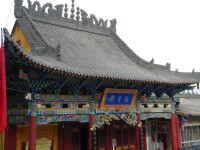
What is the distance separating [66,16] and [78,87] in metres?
6.34

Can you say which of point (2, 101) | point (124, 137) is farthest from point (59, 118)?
point (124, 137)

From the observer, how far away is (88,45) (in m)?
15.3

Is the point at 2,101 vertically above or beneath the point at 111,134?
above

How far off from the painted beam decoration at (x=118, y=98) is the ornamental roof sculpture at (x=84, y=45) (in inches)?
32.3

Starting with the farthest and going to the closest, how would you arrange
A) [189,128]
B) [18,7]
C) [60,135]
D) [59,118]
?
1. [189,128]
2. [18,7]
3. [60,135]
4. [59,118]

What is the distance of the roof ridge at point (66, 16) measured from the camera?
14.4 metres

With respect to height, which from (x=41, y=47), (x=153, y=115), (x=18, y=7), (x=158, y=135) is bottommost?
(x=158, y=135)

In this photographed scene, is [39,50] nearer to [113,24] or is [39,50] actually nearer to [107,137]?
[107,137]

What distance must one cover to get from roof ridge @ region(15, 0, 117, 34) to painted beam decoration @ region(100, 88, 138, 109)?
581 cm

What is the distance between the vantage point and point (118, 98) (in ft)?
41.1

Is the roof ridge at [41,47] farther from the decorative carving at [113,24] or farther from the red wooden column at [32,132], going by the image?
the decorative carving at [113,24]

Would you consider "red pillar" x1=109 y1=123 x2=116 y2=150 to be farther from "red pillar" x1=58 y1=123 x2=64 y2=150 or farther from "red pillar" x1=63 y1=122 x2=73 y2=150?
"red pillar" x1=58 y1=123 x2=64 y2=150

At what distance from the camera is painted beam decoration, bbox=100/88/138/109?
12.0m

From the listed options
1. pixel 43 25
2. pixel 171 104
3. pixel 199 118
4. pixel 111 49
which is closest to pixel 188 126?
pixel 199 118
